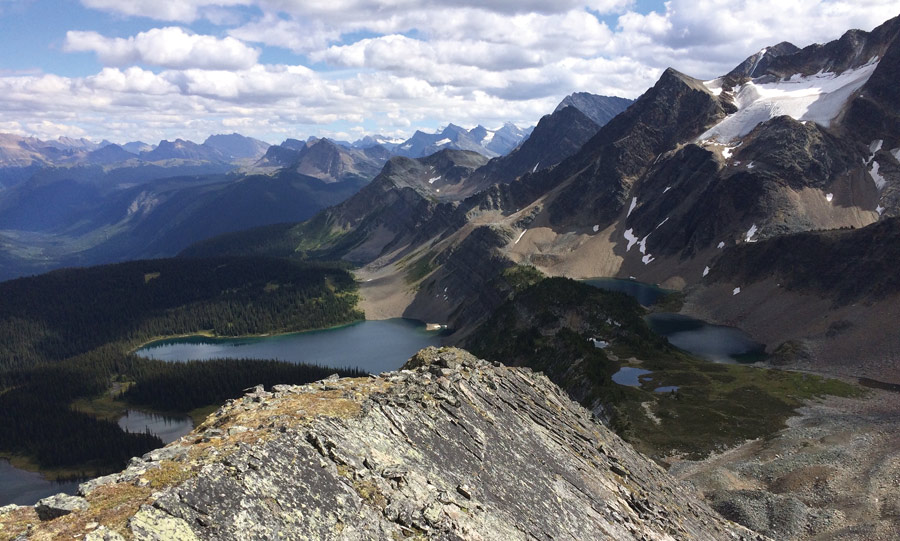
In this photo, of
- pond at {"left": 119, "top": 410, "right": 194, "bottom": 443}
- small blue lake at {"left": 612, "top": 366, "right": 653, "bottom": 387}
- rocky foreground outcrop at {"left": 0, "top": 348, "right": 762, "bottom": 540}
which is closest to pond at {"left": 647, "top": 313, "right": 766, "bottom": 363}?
small blue lake at {"left": 612, "top": 366, "right": 653, "bottom": 387}

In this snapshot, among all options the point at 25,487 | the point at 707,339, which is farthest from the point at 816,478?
the point at 25,487

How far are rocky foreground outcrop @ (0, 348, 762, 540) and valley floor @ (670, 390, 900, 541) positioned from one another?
7525 mm

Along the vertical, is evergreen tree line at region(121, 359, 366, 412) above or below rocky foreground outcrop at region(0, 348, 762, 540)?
below

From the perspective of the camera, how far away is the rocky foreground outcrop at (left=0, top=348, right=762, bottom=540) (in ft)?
72.5

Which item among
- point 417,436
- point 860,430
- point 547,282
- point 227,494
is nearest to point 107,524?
point 227,494

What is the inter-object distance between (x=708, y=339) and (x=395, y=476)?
14589 centimetres

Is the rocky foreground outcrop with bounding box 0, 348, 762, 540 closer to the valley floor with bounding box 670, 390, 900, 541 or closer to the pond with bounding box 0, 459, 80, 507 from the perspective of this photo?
the valley floor with bounding box 670, 390, 900, 541

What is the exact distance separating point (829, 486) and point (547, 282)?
93.6 meters

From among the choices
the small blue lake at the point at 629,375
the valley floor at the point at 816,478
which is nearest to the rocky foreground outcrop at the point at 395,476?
the valley floor at the point at 816,478

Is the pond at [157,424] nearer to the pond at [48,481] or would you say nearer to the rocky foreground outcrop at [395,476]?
the pond at [48,481]

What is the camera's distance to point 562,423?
160ft

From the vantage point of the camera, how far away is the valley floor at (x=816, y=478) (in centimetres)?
5119

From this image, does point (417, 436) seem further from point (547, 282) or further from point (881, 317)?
point (881, 317)

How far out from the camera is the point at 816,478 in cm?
6050
